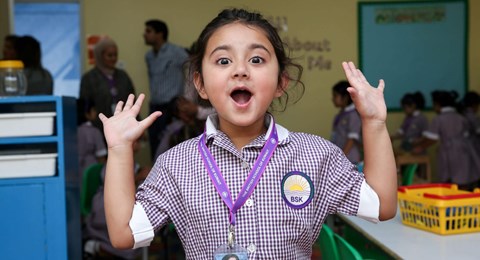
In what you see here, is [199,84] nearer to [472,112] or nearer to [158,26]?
[158,26]

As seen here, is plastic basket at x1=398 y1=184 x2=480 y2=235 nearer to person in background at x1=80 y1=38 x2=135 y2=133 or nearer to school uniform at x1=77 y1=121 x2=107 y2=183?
school uniform at x1=77 y1=121 x2=107 y2=183

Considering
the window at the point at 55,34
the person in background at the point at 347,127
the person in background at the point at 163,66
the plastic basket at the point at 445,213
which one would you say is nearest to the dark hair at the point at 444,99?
the person in background at the point at 347,127

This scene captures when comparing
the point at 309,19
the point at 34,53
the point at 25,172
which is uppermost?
the point at 309,19

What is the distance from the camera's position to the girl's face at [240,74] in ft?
4.62

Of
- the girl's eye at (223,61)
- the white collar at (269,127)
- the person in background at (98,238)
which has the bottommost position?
the person in background at (98,238)

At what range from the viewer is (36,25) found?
1262 centimetres

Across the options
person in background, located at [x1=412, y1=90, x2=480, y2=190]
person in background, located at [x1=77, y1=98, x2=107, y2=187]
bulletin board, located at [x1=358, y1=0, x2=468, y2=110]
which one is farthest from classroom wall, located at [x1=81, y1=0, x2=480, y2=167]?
person in background, located at [x1=77, y1=98, x2=107, y2=187]

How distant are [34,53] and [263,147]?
360 centimetres

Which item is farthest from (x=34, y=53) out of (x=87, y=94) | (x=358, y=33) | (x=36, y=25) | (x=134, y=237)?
(x=36, y=25)

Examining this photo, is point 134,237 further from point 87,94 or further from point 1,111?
point 87,94

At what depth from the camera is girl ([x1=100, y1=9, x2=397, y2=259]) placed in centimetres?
140

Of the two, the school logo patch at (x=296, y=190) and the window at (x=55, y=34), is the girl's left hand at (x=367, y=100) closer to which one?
the school logo patch at (x=296, y=190)

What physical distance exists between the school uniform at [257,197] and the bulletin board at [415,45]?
6286 millimetres

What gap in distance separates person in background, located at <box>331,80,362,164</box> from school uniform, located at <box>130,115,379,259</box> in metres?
4.57
